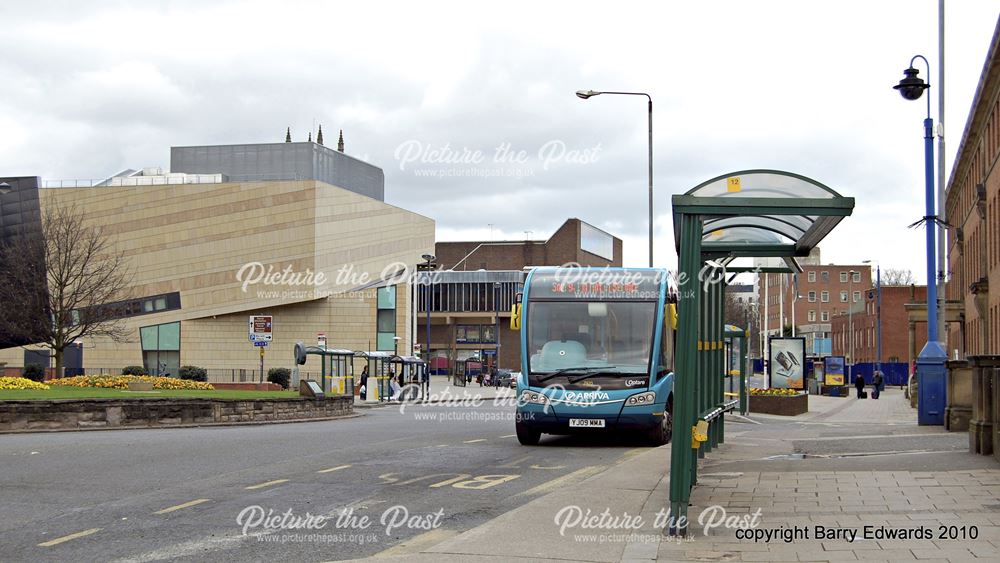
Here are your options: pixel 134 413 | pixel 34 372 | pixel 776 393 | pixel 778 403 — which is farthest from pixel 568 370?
pixel 34 372

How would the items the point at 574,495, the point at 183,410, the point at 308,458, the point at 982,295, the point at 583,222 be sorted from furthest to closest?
the point at 583,222, the point at 982,295, the point at 183,410, the point at 308,458, the point at 574,495

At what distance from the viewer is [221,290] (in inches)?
2963

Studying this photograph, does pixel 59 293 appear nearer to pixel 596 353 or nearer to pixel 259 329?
pixel 259 329

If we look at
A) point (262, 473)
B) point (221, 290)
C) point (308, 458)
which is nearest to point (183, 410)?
point (308, 458)

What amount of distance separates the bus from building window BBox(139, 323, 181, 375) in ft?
207

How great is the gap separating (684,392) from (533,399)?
9.25m

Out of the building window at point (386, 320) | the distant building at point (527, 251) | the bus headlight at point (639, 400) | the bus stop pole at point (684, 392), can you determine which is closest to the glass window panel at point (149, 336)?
the building window at point (386, 320)

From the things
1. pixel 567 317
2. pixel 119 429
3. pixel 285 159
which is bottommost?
pixel 119 429

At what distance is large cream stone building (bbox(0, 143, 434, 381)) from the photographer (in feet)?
245

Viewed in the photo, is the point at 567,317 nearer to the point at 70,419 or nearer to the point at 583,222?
the point at 70,419

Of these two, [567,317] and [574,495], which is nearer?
[574,495]

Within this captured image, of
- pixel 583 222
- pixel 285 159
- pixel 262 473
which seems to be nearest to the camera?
pixel 262 473

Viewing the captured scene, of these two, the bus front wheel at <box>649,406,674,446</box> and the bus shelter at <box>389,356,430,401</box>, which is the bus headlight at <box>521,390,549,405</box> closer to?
the bus front wheel at <box>649,406,674,446</box>

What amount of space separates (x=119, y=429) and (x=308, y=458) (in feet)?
31.6
